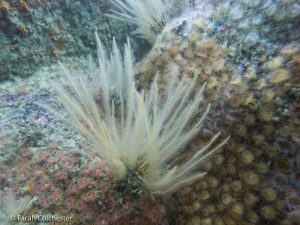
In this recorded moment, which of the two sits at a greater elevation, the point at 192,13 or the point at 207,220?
the point at 192,13

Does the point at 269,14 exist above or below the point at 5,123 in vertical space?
above

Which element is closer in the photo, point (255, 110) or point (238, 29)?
point (255, 110)

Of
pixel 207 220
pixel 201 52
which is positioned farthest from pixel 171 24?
pixel 207 220

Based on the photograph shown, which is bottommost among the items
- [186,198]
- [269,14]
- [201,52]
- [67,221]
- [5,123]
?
[186,198]

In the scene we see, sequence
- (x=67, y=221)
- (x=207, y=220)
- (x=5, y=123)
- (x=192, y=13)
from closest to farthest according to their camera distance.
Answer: (x=67, y=221)
(x=207, y=220)
(x=5, y=123)
(x=192, y=13)

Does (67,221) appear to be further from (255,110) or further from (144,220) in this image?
(255,110)

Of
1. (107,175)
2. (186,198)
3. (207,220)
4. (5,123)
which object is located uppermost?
(5,123)

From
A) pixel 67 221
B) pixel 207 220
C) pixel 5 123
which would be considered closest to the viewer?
pixel 67 221

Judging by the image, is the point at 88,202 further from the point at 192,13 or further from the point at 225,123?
the point at 192,13

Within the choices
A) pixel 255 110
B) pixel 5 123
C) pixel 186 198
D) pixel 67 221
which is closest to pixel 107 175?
pixel 67 221
